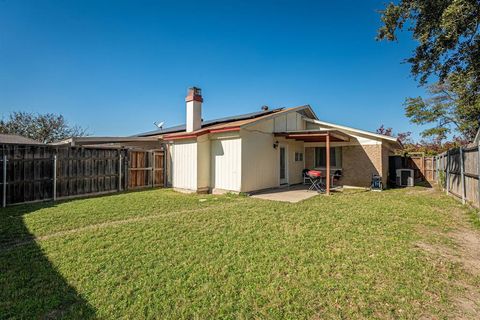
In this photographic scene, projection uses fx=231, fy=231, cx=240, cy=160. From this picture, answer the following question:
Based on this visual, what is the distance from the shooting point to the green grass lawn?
253cm

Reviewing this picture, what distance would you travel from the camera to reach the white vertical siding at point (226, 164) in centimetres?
983

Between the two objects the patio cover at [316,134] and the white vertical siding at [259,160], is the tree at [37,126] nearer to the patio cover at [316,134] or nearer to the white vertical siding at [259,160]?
the white vertical siding at [259,160]

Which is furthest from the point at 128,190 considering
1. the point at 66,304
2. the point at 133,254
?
A: the point at 66,304

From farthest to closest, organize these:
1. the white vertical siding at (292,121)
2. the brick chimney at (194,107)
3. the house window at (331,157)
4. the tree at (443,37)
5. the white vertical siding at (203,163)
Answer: the house window at (331,157), the white vertical siding at (292,121), the brick chimney at (194,107), the white vertical siding at (203,163), the tree at (443,37)

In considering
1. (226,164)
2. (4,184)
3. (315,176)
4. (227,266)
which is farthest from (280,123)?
(4,184)

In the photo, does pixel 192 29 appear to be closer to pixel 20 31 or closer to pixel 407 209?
pixel 20 31

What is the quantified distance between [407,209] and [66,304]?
856 cm

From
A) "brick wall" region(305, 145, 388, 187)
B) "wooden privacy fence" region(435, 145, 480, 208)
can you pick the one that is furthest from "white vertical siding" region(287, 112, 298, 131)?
"wooden privacy fence" region(435, 145, 480, 208)

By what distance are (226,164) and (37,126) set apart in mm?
29756

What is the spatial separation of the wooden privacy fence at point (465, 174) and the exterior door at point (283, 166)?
6.87 meters

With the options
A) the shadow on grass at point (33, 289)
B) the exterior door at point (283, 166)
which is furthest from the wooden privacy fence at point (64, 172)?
the exterior door at point (283, 166)

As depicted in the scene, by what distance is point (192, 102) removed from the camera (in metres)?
12.0

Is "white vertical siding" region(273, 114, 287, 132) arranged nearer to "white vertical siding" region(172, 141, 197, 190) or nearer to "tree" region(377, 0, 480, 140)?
"white vertical siding" region(172, 141, 197, 190)

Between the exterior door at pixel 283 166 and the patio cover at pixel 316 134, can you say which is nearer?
the patio cover at pixel 316 134
